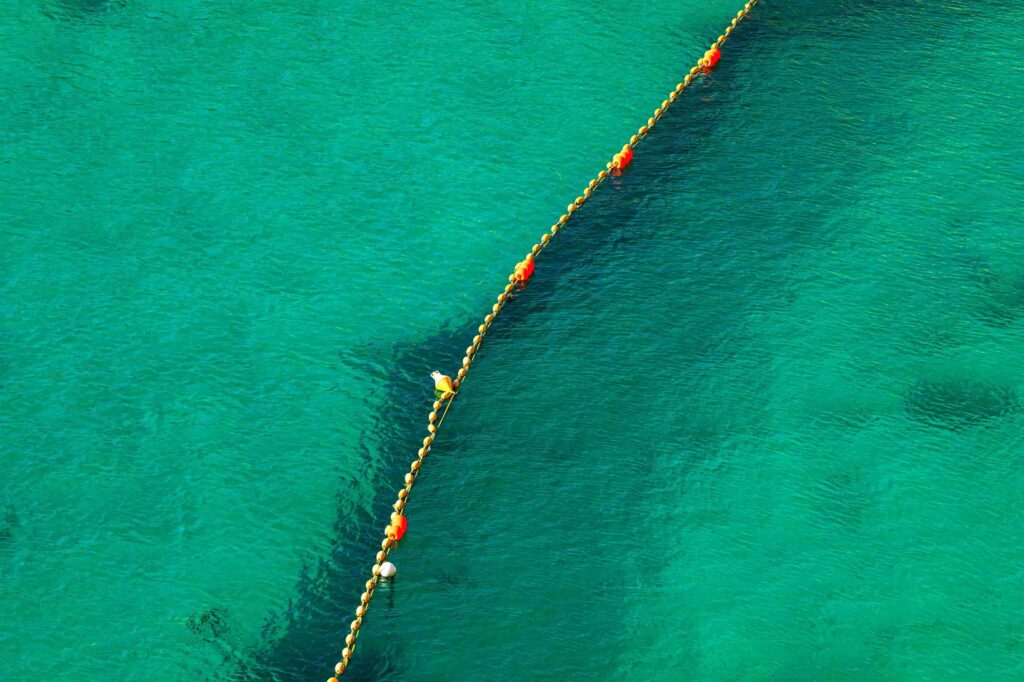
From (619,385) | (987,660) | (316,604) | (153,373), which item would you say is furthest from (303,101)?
(987,660)

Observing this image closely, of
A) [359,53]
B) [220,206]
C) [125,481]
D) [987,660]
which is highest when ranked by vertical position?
[359,53]

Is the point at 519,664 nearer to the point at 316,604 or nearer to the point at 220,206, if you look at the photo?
the point at 316,604

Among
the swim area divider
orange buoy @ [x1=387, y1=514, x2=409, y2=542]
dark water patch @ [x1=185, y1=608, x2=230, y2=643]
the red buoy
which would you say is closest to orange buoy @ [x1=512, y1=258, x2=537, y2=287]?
the swim area divider

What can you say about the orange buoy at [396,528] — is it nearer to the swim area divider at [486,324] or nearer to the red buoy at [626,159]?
the swim area divider at [486,324]

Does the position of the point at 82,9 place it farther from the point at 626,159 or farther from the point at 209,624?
the point at 209,624

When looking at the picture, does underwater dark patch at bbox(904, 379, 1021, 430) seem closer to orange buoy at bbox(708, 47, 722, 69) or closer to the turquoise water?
the turquoise water

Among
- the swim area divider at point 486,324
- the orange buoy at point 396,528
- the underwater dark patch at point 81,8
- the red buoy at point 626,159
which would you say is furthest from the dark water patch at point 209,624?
the underwater dark patch at point 81,8
